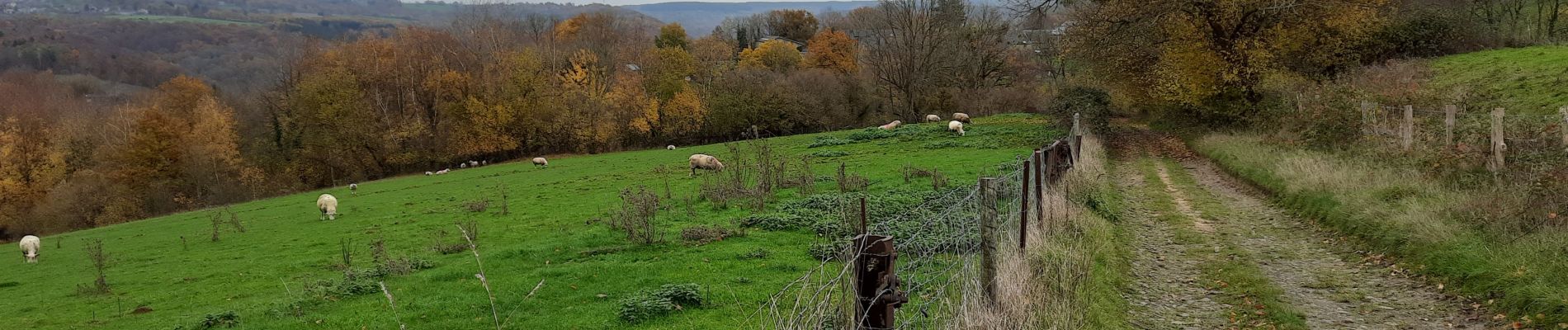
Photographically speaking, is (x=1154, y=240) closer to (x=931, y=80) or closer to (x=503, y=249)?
(x=503, y=249)

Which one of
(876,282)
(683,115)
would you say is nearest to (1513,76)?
(876,282)

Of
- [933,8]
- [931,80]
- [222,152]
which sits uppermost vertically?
[933,8]

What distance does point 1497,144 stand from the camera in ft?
37.8

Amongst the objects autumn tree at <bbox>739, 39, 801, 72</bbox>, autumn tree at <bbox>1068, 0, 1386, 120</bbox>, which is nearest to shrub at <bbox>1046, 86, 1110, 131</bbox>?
autumn tree at <bbox>1068, 0, 1386, 120</bbox>

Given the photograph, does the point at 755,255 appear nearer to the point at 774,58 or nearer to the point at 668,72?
the point at 668,72

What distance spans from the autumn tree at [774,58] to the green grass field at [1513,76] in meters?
46.8

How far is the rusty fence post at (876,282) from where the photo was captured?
421cm

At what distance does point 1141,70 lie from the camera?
29766 mm

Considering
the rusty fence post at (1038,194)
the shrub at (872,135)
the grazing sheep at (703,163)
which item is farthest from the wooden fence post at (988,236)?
the shrub at (872,135)

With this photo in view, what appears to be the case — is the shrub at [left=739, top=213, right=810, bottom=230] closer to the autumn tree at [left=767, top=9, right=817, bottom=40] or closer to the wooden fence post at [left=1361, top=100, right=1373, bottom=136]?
the wooden fence post at [left=1361, top=100, right=1373, bottom=136]

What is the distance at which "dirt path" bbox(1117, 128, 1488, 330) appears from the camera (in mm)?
7359

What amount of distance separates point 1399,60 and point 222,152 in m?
61.7

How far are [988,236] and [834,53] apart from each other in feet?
227

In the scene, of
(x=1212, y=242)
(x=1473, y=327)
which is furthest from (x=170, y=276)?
(x=1473, y=327)
